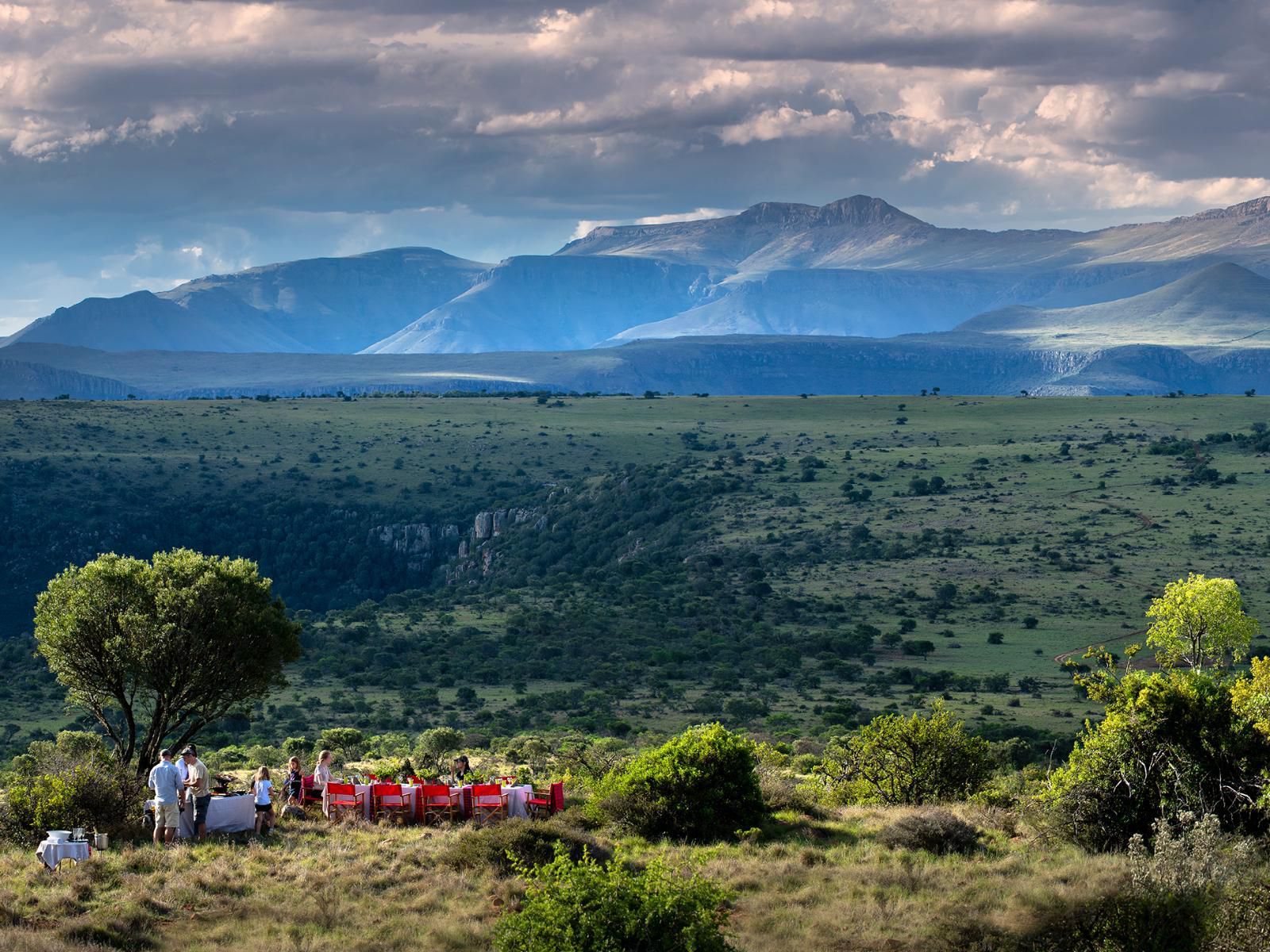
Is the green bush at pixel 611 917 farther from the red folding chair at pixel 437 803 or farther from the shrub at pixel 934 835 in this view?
the red folding chair at pixel 437 803

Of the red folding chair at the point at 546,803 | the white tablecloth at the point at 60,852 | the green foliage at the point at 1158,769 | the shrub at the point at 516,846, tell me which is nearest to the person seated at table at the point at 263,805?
the white tablecloth at the point at 60,852

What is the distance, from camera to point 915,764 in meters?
32.4

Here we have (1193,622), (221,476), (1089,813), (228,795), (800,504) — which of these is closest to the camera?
(1089,813)

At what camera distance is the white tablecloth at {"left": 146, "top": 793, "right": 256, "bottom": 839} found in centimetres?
2594

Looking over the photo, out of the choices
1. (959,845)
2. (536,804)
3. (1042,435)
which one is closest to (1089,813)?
(959,845)

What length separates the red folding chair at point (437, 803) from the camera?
27.7 m

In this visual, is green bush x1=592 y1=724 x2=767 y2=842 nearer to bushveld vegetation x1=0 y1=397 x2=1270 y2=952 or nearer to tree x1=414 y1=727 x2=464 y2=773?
bushveld vegetation x1=0 y1=397 x2=1270 y2=952

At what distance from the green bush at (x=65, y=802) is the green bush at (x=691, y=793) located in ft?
26.2

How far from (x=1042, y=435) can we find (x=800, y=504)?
127 ft

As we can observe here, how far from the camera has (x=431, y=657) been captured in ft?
270

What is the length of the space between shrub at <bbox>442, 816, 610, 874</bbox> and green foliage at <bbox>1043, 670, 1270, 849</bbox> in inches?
303

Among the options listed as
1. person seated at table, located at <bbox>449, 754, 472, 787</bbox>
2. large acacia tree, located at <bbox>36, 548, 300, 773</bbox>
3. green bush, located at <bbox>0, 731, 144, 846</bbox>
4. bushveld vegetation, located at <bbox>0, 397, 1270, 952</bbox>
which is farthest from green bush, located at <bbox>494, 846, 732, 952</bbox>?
large acacia tree, located at <bbox>36, 548, 300, 773</bbox>

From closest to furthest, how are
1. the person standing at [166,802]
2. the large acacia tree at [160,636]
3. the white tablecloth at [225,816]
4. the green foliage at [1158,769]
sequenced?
the green foliage at [1158,769], the person standing at [166,802], the white tablecloth at [225,816], the large acacia tree at [160,636]

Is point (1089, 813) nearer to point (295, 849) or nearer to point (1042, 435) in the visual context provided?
point (295, 849)
